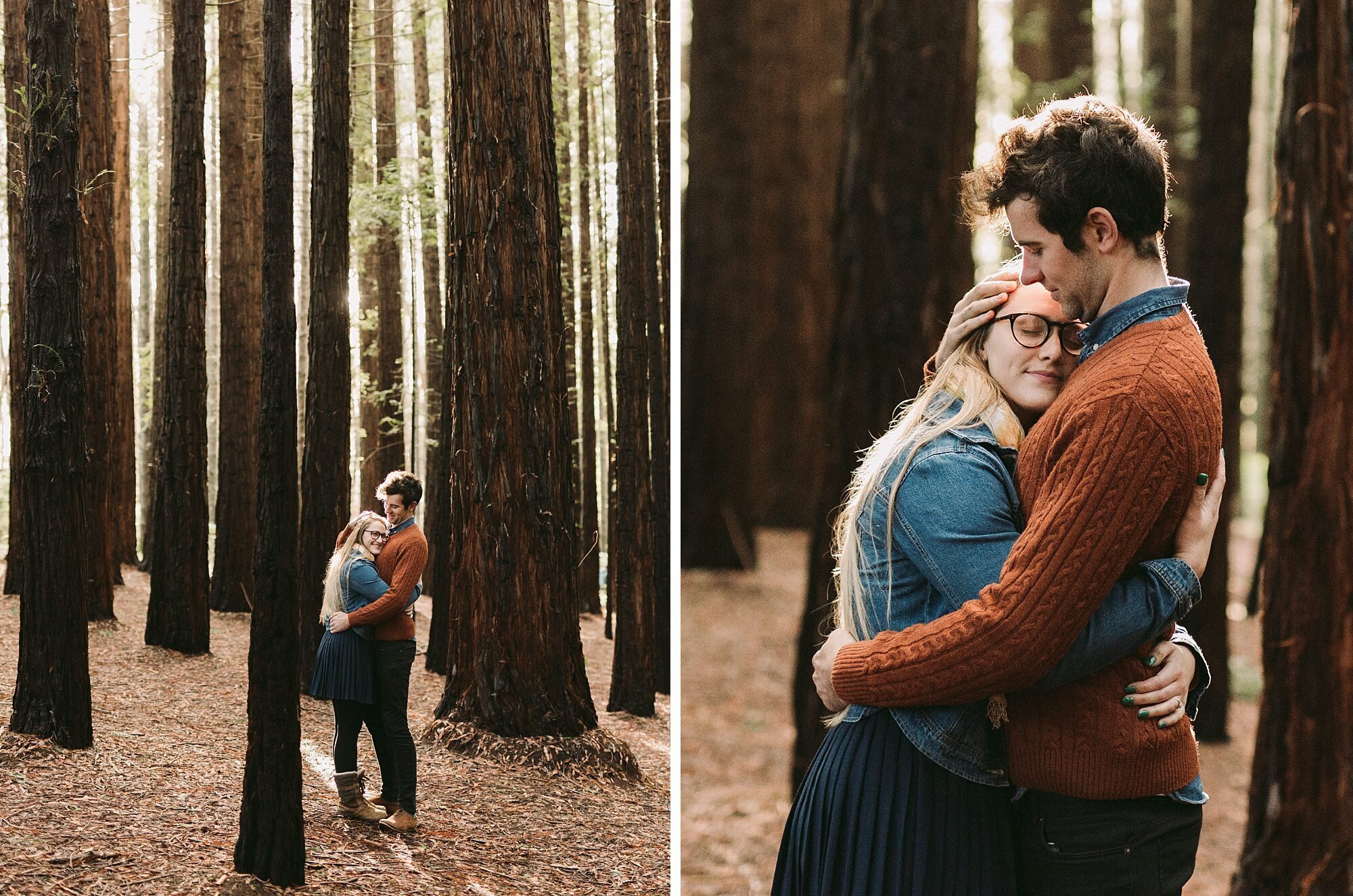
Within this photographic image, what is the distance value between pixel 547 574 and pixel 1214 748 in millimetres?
3755

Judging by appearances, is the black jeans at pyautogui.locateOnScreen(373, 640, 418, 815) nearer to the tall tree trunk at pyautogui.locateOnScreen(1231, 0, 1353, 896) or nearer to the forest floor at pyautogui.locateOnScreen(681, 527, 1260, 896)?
the forest floor at pyautogui.locateOnScreen(681, 527, 1260, 896)

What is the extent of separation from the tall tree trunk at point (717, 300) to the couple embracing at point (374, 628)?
503 cm

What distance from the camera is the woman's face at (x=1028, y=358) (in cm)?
178

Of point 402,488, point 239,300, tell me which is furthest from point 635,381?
point 402,488

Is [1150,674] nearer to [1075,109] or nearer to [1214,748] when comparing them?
[1075,109]

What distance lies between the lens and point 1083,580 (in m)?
1.52

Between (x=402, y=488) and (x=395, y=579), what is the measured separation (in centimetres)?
31

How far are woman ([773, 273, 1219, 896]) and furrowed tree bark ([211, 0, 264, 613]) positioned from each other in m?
2.18

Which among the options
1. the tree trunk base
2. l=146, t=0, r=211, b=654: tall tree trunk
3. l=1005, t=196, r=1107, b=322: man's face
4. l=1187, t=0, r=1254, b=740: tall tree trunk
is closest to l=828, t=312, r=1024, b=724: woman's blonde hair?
l=1005, t=196, r=1107, b=322: man's face

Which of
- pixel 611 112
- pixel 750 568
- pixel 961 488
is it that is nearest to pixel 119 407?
pixel 611 112

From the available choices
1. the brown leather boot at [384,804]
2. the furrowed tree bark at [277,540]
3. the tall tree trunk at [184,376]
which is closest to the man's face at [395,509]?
the furrowed tree bark at [277,540]

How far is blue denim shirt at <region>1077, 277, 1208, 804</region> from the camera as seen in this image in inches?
67.1

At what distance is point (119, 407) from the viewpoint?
4812 mm

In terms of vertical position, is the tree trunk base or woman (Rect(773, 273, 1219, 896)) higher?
woman (Rect(773, 273, 1219, 896))
